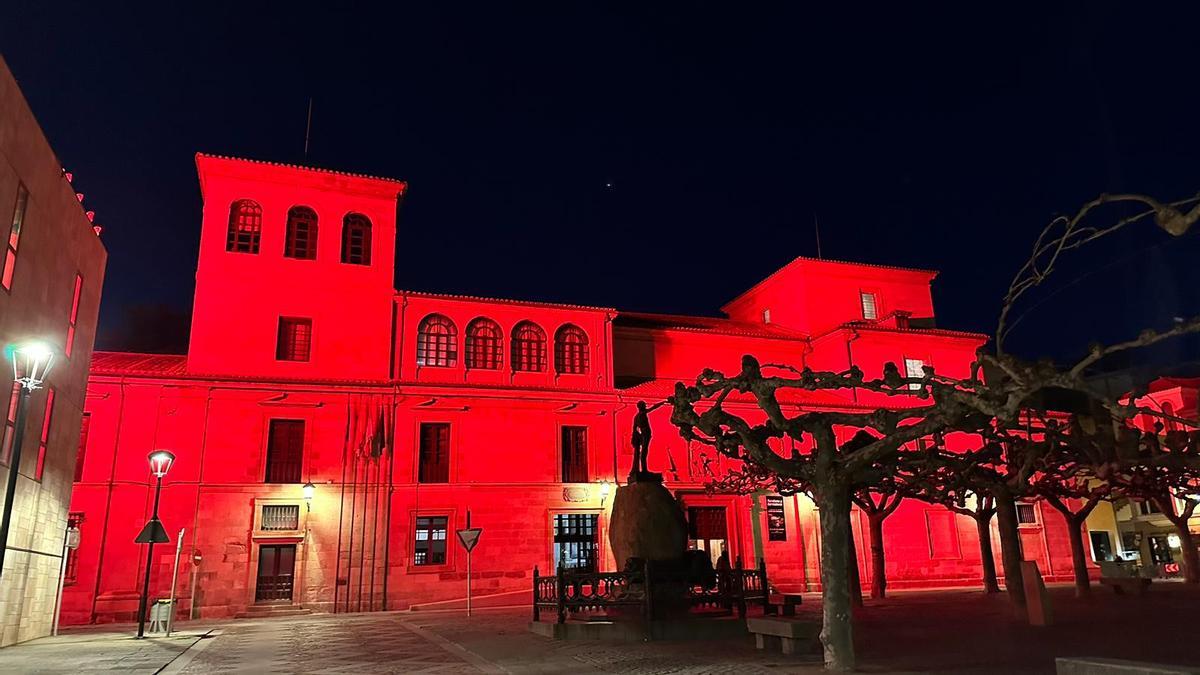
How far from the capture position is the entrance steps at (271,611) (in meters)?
26.7

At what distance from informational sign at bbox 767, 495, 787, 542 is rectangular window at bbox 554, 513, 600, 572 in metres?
8.01

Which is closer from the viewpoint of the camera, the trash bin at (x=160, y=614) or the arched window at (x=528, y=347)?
the trash bin at (x=160, y=614)

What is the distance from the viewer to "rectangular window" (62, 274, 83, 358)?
18484 mm

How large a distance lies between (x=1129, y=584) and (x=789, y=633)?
1967 centimetres

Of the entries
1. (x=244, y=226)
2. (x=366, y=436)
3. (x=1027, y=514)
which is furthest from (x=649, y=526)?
(x=1027, y=514)

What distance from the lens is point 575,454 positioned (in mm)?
32656

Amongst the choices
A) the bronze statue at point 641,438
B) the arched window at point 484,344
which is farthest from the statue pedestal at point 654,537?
the arched window at point 484,344

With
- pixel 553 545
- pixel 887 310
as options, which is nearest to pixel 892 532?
pixel 887 310

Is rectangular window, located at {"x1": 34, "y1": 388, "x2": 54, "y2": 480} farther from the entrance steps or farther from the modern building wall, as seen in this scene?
the entrance steps

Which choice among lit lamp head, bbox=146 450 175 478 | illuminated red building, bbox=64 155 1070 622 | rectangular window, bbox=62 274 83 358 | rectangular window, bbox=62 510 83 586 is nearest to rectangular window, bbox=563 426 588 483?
illuminated red building, bbox=64 155 1070 622

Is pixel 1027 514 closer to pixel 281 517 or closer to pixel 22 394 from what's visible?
pixel 281 517

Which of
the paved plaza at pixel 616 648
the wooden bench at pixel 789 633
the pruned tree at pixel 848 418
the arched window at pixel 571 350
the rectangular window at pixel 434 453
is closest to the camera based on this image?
the pruned tree at pixel 848 418

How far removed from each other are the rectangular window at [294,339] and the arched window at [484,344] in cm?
634

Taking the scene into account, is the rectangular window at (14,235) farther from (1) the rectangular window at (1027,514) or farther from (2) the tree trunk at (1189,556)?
(1) the rectangular window at (1027,514)
